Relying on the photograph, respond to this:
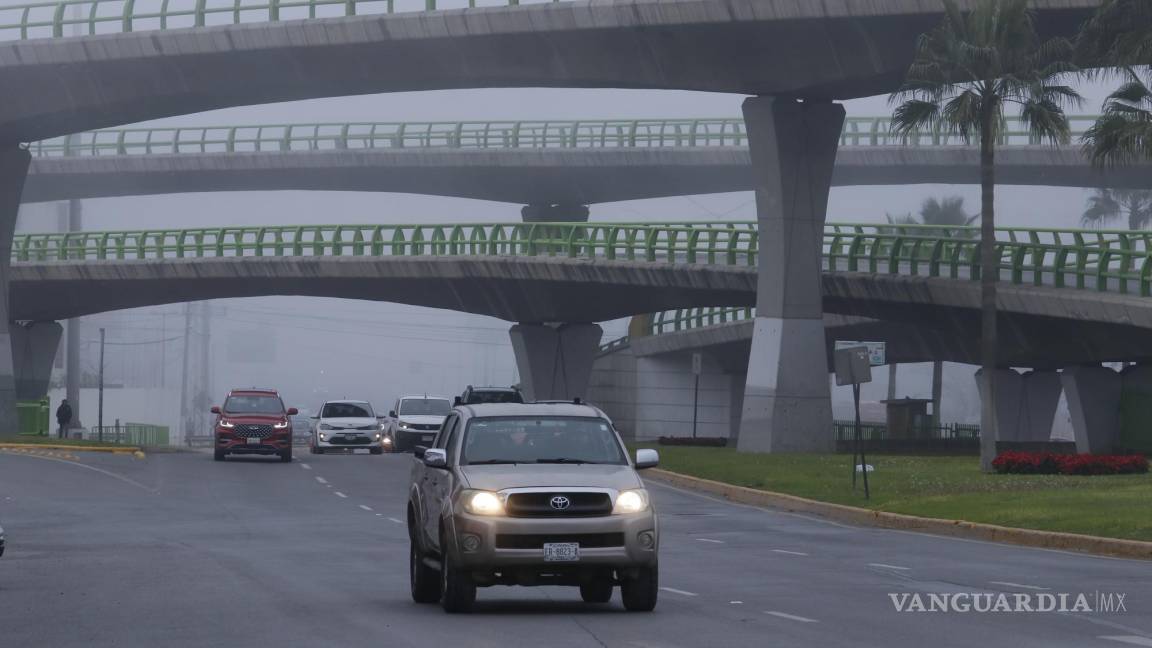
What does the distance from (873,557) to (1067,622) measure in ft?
24.2

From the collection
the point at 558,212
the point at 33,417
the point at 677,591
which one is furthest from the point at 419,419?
the point at 558,212

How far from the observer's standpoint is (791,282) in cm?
4788

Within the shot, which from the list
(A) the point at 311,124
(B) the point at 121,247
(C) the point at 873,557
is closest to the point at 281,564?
(C) the point at 873,557

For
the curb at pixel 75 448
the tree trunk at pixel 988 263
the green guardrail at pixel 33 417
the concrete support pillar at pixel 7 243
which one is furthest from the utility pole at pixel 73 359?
the tree trunk at pixel 988 263

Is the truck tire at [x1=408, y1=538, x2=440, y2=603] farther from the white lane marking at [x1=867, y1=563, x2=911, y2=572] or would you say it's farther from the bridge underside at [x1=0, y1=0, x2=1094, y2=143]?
the bridge underside at [x1=0, y1=0, x2=1094, y2=143]

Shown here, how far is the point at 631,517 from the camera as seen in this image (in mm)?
13945

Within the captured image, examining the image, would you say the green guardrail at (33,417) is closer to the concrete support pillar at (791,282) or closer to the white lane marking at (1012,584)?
the concrete support pillar at (791,282)

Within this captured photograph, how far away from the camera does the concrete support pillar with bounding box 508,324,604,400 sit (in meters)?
73.1

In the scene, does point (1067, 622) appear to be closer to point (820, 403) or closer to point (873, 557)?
point (873, 557)

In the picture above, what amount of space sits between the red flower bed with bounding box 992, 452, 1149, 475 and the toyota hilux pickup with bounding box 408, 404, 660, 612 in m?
21.6

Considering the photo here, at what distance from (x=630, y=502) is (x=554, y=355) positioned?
59.4 metres

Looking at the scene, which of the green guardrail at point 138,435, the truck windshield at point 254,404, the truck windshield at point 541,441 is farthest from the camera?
the green guardrail at point 138,435

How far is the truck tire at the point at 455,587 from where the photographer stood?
14.2m

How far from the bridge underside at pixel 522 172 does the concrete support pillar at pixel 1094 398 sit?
25.5 m
